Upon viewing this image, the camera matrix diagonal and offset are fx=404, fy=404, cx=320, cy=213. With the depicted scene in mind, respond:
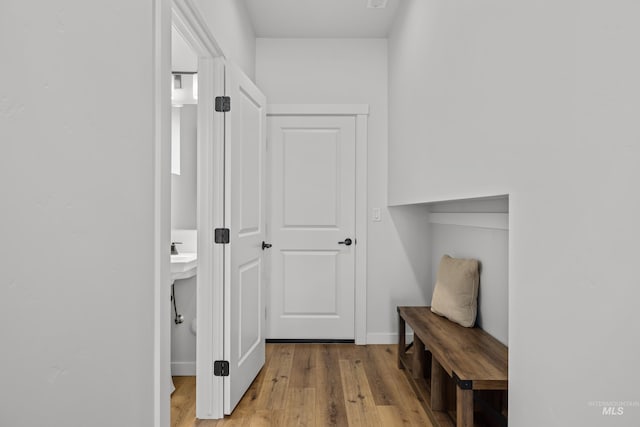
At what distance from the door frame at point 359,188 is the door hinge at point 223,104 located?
129cm

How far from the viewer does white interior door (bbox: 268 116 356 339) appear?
3646 mm

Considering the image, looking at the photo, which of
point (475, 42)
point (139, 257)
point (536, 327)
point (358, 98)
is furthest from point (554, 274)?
point (358, 98)

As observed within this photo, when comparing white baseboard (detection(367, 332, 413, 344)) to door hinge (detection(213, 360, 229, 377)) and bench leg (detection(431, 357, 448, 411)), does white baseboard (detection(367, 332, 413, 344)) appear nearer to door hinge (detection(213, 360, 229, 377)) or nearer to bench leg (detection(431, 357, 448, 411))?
bench leg (detection(431, 357, 448, 411))

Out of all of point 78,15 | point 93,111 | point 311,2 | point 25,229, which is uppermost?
point 311,2

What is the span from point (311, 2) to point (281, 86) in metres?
0.81

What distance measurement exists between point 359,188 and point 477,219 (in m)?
1.45

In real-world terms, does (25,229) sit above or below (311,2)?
below

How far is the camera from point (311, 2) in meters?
3.02

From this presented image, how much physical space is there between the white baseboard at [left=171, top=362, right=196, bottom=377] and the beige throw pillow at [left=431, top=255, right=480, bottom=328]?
5.91ft

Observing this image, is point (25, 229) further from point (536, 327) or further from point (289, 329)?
point (289, 329)

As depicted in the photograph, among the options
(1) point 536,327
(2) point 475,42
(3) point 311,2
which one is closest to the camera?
(1) point 536,327

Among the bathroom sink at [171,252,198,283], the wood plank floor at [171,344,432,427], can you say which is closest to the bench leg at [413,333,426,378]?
the wood plank floor at [171,344,432,427]

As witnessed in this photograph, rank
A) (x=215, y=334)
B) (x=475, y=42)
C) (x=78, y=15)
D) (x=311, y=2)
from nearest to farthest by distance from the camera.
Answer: (x=78, y=15), (x=475, y=42), (x=215, y=334), (x=311, y=2)

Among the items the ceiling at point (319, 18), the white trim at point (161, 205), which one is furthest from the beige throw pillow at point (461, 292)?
the ceiling at point (319, 18)
